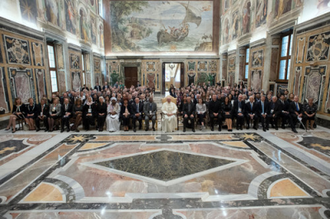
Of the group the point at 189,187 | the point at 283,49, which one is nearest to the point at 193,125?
the point at 189,187

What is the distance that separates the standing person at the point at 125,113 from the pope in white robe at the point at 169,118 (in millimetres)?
1355

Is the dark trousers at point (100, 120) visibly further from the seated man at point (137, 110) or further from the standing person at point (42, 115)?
the standing person at point (42, 115)

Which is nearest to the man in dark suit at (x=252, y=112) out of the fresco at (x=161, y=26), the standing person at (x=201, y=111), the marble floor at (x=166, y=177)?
the marble floor at (x=166, y=177)

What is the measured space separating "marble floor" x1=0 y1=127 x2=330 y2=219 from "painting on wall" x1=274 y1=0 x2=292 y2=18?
6259 millimetres

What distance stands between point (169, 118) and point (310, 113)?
5406 mm

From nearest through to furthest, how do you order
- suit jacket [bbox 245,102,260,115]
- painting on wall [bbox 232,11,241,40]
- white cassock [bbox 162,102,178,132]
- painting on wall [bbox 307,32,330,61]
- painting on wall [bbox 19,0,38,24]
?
painting on wall [bbox 307,32,330,61] → white cassock [bbox 162,102,178,132] → suit jacket [bbox 245,102,260,115] → painting on wall [bbox 19,0,38,24] → painting on wall [bbox 232,11,241,40]

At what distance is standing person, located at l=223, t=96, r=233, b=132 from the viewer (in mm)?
7387

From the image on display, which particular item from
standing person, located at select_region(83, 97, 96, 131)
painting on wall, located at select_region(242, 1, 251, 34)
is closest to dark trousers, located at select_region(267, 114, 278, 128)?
standing person, located at select_region(83, 97, 96, 131)

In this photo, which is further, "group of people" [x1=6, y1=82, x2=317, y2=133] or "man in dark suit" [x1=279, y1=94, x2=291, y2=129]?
"man in dark suit" [x1=279, y1=94, x2=291, y2=129]

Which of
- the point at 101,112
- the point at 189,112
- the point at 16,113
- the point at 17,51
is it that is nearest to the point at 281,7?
the point at 189,112

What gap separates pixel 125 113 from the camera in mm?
7457

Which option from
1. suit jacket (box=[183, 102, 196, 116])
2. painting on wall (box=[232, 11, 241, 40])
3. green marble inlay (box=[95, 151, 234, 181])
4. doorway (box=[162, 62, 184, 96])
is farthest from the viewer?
doorway (box=[162, 62, 184, 96])

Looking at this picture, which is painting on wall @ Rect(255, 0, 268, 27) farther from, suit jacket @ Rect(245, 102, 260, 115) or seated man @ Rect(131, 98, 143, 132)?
seated man @ Rect(131, 98, 143, 132)

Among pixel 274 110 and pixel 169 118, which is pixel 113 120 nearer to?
pixel 169 118
